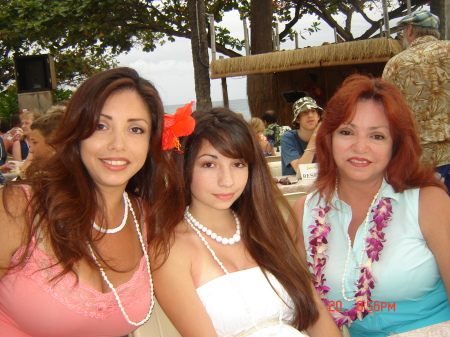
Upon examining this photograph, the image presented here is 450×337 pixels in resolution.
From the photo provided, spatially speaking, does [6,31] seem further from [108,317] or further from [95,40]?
[108,317]

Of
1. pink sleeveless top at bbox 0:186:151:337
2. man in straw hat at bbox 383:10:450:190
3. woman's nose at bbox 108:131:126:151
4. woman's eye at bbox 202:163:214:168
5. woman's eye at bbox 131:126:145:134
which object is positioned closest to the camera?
pink sleeveless top at bbox 0:186:151:337

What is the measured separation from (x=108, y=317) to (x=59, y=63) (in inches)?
575

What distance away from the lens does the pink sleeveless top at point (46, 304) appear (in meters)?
1.71

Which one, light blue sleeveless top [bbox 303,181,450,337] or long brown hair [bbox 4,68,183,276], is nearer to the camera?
long brown hair [bbox 4,68,183,276]

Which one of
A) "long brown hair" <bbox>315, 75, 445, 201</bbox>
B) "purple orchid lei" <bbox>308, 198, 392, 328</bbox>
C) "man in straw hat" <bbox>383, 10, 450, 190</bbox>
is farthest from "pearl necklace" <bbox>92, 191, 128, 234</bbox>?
"man in straw hat" <bbox>383, 10, 450, 190</bbox>

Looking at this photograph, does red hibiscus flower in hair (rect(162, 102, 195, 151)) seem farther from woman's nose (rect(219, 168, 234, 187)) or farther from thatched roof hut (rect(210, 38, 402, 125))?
thatched roof hut (rect(210, 38, 402, 125))

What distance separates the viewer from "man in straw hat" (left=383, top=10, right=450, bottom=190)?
3.32 m

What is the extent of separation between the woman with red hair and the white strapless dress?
307mm

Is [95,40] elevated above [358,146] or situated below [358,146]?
above

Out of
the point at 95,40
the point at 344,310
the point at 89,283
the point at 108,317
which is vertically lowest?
the point at 344,310

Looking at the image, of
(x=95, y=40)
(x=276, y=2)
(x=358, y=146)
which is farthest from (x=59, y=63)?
(x=358, y=146)

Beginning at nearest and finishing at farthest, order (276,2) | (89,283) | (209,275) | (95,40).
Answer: (89,283), (209,275), (95,40), (276,2)

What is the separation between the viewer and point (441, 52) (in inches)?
132

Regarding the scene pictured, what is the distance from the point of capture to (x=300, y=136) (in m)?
4.92
